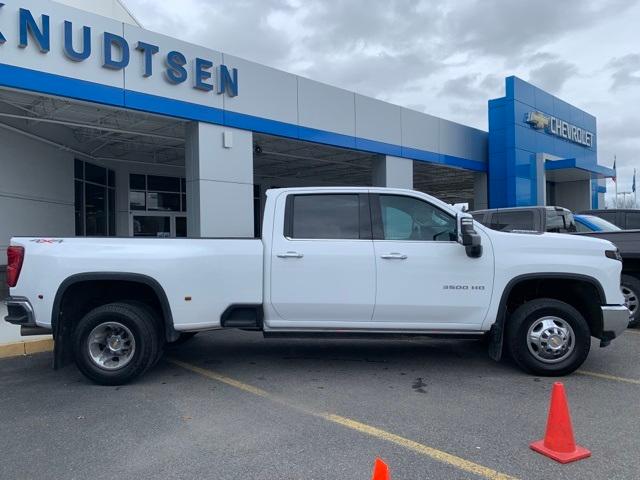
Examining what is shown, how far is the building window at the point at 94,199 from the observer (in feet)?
56.2

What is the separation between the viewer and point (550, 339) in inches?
222

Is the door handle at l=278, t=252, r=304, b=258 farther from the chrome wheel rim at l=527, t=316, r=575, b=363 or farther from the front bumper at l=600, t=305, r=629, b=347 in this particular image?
the front bumper at l=600, t=305, r=629, b=347

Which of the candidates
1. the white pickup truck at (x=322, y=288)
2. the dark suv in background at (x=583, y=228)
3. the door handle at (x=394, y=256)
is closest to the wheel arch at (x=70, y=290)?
the white pickup truck at (x=322, y=288)

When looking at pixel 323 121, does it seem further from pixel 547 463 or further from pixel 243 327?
pixel 547 463

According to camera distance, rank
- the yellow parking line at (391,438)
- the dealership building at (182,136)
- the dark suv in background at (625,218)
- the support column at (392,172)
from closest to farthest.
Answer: the yellow parking line at (391,438) → the dealership building at (182,136) → the dark suv in background at (625,218) → the support column at (392,172)

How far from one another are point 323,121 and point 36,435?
1250 centimetres

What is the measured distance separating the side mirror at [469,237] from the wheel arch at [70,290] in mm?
3112

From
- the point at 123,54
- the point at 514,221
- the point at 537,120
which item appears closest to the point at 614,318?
the point at 514,221

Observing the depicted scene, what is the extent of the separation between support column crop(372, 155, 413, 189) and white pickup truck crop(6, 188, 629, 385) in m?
12.2

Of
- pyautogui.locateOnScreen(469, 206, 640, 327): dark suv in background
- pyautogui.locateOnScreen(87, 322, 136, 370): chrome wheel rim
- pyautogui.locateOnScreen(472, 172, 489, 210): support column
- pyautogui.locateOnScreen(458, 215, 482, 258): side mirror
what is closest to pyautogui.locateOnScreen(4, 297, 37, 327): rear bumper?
pyautogui.locateOnScreen(87, 322, 136, 370): chrome wheel rim

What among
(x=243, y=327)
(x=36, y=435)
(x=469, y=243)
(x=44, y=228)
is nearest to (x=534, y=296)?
(x=469, y=243)

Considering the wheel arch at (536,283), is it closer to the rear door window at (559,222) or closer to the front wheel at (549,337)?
the front wheel at (549,337)

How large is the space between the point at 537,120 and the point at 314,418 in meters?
22.0

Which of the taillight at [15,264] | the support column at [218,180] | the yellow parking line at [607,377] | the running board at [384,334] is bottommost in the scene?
the yellow parking line at [607,377]
